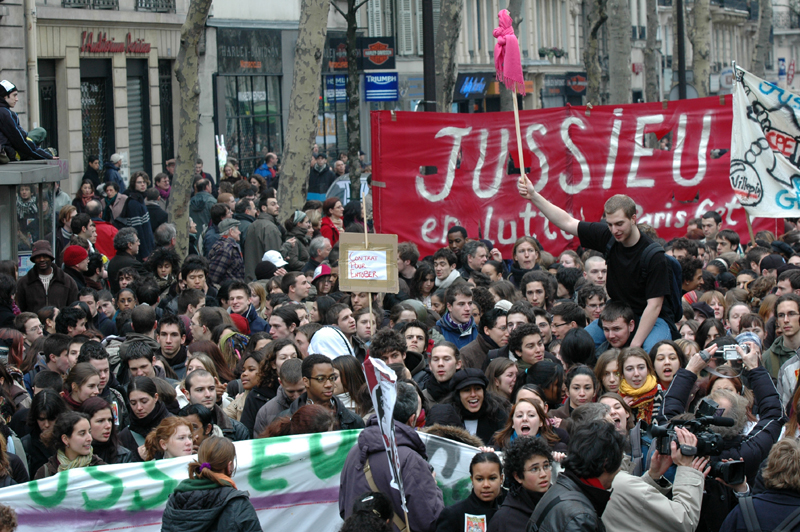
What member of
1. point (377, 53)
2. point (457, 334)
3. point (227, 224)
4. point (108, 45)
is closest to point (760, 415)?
point (457, 334)

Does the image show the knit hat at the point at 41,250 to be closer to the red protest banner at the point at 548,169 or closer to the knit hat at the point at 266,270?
the knit hat at the point at 266,270

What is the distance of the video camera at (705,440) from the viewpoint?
425 centimetres

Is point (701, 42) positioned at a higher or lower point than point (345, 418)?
higher

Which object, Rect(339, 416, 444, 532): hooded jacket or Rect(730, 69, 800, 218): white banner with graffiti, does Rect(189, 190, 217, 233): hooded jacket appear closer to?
Rect(730, 69, 800, 218): white banner with graffiti

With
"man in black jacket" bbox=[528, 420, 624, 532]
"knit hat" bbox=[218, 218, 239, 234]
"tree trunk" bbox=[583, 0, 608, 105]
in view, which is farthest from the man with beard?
"tree trunk" bbox=[583, 0, 608, 105]

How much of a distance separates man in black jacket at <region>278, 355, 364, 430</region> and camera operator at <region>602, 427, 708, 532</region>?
6.99 feet

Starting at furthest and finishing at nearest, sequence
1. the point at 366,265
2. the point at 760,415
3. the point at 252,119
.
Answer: the point at 252,119
the point at 366,265
the point at 760,415

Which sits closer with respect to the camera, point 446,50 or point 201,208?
point 201,208

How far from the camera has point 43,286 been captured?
960 centimetres

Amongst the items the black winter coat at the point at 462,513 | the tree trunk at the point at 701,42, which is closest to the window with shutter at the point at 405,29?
the tree trunk at the point at 701,42

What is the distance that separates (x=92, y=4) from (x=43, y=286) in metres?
13.8

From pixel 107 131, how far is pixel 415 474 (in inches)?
766

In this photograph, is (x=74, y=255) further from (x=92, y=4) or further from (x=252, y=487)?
(x=92, y=4)

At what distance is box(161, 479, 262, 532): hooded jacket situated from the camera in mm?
4605
